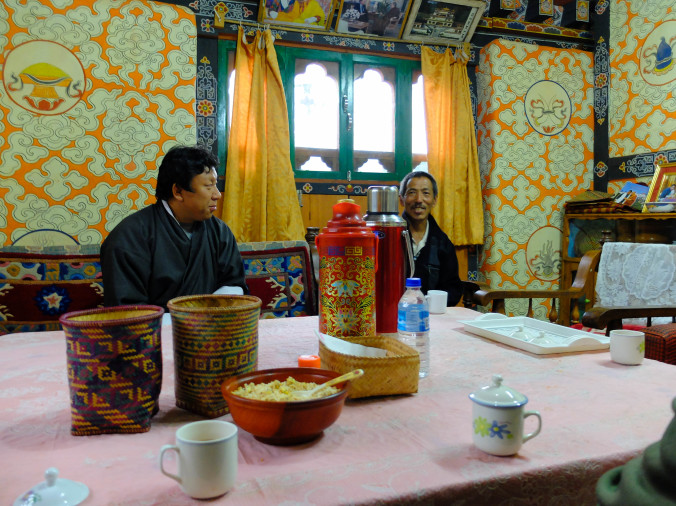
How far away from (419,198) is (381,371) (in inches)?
89.3

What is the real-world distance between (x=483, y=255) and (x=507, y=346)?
10.1 ft

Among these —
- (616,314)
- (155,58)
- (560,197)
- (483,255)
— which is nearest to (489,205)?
(483,255)

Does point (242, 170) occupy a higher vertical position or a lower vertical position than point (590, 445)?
higher

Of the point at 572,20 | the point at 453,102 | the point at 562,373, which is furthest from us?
the point at 572,20

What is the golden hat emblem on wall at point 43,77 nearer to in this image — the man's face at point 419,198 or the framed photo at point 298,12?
the framed photo at point 298,12

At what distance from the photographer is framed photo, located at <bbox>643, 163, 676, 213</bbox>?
3463 millimetres

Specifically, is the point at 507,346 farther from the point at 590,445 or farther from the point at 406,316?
the point at 590,445

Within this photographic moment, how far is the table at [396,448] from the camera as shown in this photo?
0.64 metres

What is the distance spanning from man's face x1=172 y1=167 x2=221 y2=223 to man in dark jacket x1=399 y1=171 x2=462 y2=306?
4.33ft

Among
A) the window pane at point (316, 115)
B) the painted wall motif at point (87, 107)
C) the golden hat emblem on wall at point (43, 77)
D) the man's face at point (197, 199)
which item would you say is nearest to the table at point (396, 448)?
the man's face at point (197, 199)

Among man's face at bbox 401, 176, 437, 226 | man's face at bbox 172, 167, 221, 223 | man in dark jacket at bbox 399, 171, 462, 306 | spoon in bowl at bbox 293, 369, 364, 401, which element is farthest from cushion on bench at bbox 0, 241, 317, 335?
spoon in bowl at bbox 293, 369, 364, 401

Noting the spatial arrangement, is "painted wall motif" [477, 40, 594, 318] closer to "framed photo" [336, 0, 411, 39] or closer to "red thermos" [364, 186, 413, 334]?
"framed photo" [336, 0, 411, 39]

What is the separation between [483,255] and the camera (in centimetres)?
437

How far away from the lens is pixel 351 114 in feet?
13.2
